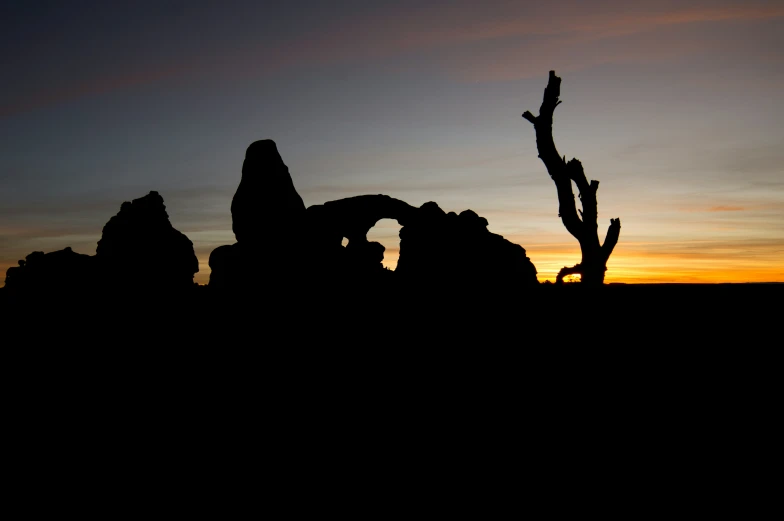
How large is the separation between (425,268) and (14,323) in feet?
46.2

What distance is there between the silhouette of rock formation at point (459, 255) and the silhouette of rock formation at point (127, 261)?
34.3ft

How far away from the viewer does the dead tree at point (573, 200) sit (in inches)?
1006

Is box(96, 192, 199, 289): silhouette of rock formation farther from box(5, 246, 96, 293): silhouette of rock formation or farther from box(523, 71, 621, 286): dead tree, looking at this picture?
box(523, 71, 621, 286): dead tree

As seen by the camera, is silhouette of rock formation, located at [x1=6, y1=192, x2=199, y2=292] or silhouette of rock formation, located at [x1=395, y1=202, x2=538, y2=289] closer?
silhouette of rock formation, located at [x1=395, y1=202, x2=538, y2=289]

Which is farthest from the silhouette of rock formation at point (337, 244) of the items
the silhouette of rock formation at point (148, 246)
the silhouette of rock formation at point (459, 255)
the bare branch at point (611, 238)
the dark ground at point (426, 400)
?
the bare branch at point (611, 238)

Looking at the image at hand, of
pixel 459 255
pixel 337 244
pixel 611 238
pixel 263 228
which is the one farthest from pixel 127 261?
pixel 611 238

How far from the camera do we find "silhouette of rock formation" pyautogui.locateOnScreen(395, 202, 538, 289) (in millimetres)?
21234

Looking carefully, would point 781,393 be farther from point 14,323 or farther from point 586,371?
point 14,323

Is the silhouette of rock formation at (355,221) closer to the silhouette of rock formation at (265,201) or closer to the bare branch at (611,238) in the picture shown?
the silhouette of rock formation at (265,201)

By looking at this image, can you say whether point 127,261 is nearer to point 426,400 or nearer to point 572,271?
point 426,400

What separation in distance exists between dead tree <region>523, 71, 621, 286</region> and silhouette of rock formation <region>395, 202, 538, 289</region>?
3815mm

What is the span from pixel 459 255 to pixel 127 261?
596 inches

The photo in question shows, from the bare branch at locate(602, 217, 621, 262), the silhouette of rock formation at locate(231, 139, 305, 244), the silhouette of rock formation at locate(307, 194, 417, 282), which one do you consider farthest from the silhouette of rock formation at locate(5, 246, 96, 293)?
the bare branch at locate(602, 217, 621, 262)

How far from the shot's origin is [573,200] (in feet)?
84.4
